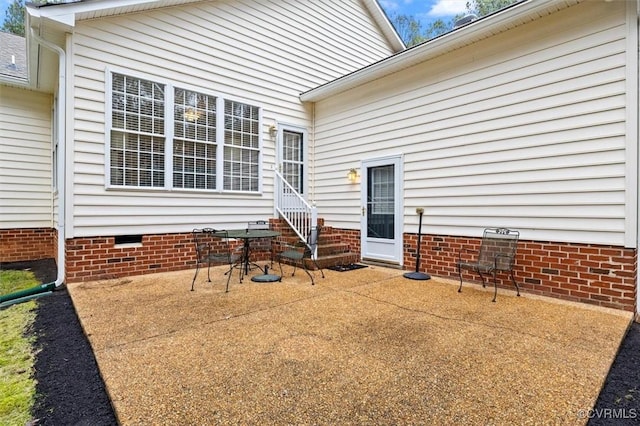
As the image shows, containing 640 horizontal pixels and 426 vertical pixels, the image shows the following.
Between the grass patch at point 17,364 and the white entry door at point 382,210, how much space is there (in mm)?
5367

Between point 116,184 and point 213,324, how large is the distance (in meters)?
3.54

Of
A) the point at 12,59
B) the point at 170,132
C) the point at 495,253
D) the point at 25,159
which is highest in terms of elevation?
the point at 12,59

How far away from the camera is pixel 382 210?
6.76m

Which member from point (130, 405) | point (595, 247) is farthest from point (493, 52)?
point (130, 405)

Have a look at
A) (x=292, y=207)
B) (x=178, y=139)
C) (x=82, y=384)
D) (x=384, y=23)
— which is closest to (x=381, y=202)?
(x=292, y=207)

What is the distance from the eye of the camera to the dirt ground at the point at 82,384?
1.94 meters

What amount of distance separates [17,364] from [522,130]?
Result: 244 inches

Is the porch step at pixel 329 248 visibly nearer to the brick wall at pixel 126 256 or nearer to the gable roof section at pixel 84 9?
the brick wall at pixel 126 256

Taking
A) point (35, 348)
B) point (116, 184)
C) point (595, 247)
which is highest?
point (116, 184)

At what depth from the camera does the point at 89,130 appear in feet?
17.2

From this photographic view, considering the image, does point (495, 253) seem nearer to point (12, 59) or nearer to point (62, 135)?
point (62, 135)

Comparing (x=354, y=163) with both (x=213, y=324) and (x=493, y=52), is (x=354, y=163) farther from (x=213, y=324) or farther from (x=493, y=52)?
(x=213, y=324)

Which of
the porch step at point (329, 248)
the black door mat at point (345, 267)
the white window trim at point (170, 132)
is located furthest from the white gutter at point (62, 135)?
the black door mat at point (345, 267)

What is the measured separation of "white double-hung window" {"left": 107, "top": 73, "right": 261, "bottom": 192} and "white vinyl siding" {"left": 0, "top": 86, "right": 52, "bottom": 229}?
358 centimetres
